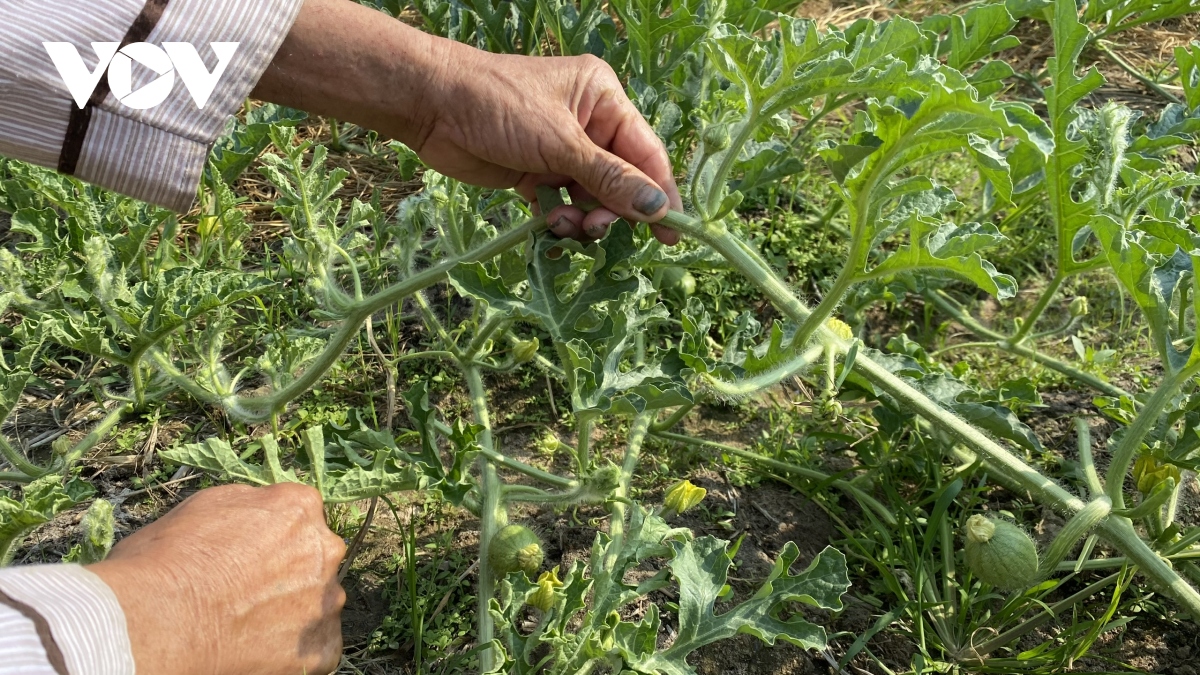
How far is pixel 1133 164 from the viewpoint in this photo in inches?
100

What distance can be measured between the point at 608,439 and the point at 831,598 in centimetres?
98

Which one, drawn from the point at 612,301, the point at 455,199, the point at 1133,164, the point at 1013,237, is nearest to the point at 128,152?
the point at 455,199

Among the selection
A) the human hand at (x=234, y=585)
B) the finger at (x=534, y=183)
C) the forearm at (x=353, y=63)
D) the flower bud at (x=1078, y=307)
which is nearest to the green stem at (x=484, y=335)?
the finger at (x=534, y=183)

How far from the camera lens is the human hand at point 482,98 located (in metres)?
2.15

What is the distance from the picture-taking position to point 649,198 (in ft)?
6.88

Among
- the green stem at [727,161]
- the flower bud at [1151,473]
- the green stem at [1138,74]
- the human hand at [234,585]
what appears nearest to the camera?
the human hand at [234,585]

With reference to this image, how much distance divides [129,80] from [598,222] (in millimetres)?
1053

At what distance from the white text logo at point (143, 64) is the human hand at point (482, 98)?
153 mm

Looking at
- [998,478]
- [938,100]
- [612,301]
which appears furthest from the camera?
[998,478]

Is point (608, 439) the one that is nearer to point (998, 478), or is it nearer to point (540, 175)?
point (540, 175)

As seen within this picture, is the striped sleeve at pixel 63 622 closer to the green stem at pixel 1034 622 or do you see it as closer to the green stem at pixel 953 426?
the green stem at pixel 953 426

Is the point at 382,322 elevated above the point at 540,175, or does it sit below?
A: below

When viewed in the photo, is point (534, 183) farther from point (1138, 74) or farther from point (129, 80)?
point (1138, 74)

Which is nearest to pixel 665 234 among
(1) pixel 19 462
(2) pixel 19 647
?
(2) pixel 19 647
